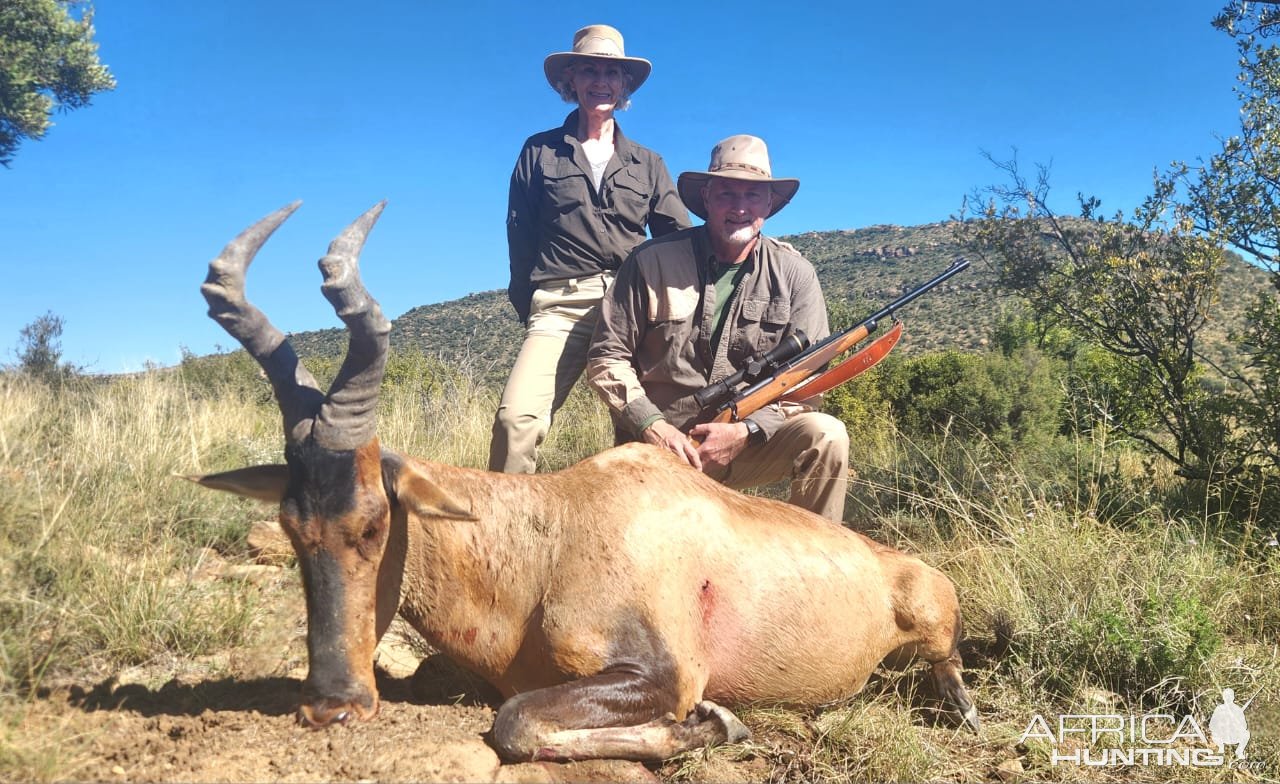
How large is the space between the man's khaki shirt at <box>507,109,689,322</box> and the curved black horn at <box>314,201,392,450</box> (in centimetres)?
346

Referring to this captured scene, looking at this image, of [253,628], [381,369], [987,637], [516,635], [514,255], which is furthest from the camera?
[514,255]

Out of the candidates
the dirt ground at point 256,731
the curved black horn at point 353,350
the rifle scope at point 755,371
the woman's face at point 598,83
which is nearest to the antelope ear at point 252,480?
the curved black horn at point 353,350

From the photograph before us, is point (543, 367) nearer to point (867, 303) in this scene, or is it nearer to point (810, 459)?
point (810, 459)

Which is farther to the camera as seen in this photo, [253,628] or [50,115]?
[50,115]

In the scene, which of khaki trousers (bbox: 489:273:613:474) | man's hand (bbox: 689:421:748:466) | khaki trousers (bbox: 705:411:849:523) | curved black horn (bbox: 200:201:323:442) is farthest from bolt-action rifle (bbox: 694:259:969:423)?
curved black horn (bbox: 200:201:323:442)

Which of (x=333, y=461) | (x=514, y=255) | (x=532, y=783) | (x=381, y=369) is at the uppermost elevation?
(x=514, y=255)

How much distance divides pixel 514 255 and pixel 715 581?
4006 mm

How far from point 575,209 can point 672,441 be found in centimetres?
250

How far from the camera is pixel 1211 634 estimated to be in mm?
A: 4602

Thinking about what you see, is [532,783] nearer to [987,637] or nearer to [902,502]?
[987,637]

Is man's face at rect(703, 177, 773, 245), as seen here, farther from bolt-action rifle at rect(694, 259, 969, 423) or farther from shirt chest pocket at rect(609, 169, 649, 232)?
shirt chest pocket at rect(609, 169, 649, 232)

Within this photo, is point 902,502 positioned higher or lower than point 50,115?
lower

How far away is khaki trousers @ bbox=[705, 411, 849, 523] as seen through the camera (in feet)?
18.5

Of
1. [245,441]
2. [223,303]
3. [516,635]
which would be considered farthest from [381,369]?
[245,441]
